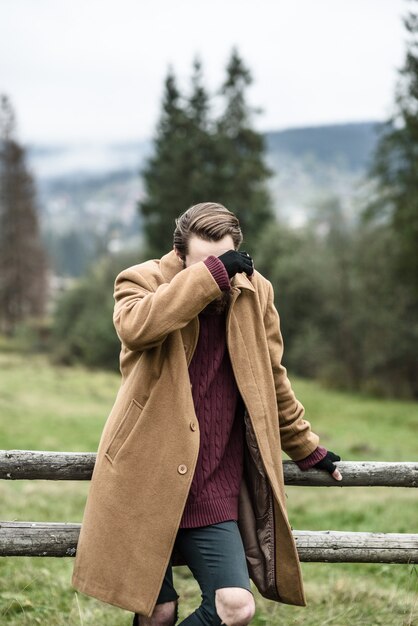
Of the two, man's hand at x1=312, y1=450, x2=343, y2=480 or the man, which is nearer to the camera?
the man

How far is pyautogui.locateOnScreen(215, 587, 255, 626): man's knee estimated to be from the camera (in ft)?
9.27

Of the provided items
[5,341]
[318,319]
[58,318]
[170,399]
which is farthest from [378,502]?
[5,341]

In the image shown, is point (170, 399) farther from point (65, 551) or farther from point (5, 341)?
point (5, 341)

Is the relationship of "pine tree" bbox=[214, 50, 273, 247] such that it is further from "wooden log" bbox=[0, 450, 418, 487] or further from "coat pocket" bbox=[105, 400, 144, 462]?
"coat pocket" bbox=[105, 400, 144, 462]

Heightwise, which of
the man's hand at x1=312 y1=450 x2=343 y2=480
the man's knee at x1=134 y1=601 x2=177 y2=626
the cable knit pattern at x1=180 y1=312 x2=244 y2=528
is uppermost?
the cable knit pattern at x1=180 y1=312 x2=244 y2=528

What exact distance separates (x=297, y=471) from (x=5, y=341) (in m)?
52.0

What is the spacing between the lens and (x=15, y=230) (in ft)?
178

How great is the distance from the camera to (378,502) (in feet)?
31.7

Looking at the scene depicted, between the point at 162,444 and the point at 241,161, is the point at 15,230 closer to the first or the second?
the point at 241,161

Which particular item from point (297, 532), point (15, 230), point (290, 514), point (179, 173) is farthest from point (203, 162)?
point (297, 532)

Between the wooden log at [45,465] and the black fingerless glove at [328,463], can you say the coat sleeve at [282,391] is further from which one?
the wooden log at [45,465]

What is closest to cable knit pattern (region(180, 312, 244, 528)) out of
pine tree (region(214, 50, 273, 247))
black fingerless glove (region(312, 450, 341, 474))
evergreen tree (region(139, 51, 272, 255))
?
black fingerless glove (region(312, 450, 341, 474))

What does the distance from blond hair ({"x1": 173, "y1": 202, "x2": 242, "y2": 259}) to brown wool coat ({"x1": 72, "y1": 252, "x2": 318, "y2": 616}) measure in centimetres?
14

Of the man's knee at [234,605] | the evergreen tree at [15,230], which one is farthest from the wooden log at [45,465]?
the evergreen tree at [15,230]
